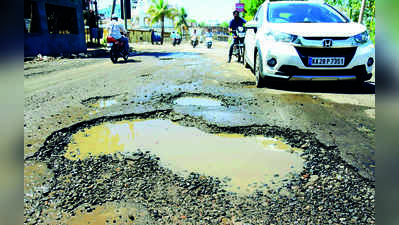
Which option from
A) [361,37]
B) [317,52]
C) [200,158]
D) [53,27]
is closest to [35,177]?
[200,158]

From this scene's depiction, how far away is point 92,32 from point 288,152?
70.7 feet

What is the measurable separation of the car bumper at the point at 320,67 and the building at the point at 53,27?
38.3ft

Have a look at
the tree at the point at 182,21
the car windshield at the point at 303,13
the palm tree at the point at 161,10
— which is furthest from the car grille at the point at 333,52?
the tree at the point at 182,21

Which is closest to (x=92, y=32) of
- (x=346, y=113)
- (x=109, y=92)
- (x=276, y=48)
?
(x=109, y=92)

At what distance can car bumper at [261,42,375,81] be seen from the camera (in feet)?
14.5

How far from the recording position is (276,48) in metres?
4.69

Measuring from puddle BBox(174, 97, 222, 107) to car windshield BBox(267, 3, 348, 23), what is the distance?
2.25 metres

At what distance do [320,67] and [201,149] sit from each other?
2.86 m

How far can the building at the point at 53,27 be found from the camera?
1320 centimetres
